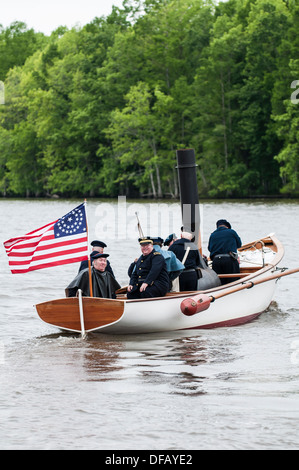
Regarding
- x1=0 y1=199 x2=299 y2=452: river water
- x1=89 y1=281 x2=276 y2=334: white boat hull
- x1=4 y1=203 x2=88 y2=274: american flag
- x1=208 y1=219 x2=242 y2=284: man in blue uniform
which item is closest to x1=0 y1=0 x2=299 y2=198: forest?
x1=208 y1=219 x2=242 y2=284: man in blue uniform

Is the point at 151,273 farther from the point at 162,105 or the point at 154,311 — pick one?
the point at 162,105

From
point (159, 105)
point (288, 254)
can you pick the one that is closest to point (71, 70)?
point (159, 105)

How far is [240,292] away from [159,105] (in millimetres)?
60457

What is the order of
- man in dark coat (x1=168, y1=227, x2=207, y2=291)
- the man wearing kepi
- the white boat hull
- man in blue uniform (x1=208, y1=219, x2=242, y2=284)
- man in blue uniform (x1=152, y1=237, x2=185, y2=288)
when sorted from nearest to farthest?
the white boat hull → the man wearing kepi → man in blue uniform (x1=152, y1=237, x2=185, y2=288) → man in dark coat (x1=168, y1=227, x2=207, y2=291) → man in blue uniform (x1=208, y1=219, x2=242, y2=284)

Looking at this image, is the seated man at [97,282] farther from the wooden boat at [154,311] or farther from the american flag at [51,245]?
the american flag at [51,245]

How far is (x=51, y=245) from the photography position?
11.9 meters

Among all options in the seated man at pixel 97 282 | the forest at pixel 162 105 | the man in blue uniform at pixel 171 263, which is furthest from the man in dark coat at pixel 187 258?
the forest at pixel 162 105

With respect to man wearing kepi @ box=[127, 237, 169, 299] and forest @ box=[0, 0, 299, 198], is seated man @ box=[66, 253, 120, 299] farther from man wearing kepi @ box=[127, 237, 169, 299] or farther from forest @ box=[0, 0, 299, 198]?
forest @ box=[0, 0, 299, 198]

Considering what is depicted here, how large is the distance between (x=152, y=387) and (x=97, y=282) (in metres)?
3.60

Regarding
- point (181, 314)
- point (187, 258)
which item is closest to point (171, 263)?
point (187, 258)

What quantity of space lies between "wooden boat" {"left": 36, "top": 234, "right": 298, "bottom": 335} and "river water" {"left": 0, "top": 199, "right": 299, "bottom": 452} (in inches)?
8.2

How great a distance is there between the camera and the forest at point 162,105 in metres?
67.4

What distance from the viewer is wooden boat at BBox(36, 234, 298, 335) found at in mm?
12156

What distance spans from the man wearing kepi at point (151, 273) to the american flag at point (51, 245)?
1.05 meters
